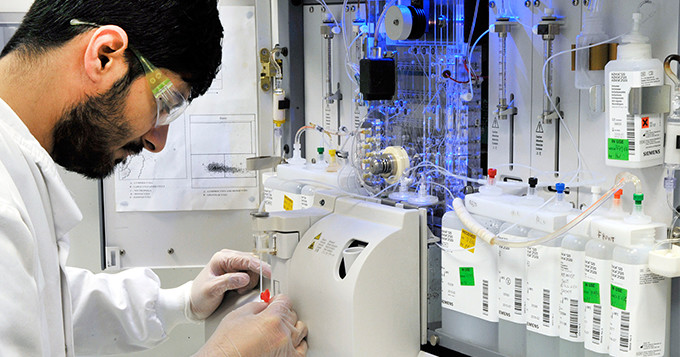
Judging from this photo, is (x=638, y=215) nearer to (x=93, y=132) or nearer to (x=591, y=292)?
(x=591, y=292)

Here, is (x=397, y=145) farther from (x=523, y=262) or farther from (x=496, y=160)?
(x=523, y=262)

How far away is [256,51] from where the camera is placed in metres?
2.82

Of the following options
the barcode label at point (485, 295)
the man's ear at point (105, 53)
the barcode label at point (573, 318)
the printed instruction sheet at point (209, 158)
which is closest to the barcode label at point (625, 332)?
the barcode label at point (573, 318)

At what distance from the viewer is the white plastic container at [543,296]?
1.39 m

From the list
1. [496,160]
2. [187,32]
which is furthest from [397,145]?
[187,32]

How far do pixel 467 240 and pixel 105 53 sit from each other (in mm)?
852

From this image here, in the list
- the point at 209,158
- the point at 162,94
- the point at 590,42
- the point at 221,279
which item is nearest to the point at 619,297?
the point at 590,42

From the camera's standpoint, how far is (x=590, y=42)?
1.47m

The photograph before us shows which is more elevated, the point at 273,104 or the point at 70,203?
the point at 273,104

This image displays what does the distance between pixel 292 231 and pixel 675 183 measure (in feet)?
2.88

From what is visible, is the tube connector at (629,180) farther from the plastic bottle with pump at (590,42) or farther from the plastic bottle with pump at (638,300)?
the plastic bottle with pump at (590,42)

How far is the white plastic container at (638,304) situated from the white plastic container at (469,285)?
0.30 metres

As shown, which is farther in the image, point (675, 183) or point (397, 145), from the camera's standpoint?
point (397, 145)

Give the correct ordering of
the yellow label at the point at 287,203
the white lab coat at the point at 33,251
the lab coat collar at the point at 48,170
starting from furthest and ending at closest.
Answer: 1. the yellow label at the point at 287,203
2. the lab coat collar at the point at 48,170
3. the white lab coat at the point at 33,251
